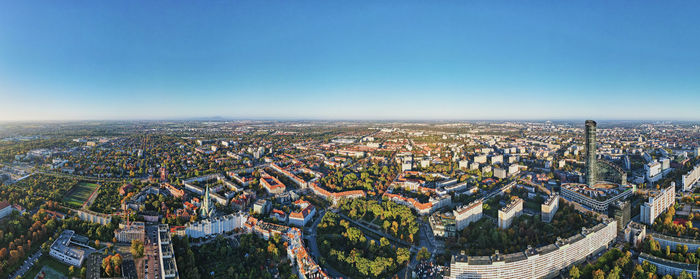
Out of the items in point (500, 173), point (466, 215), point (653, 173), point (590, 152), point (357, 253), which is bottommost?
point (357, 253)

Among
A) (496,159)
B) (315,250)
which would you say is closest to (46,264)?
(315,250)

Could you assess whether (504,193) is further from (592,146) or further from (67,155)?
(67,155)

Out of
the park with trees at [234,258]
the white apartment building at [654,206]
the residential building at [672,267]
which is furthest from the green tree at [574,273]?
the park with trees at [234,258]

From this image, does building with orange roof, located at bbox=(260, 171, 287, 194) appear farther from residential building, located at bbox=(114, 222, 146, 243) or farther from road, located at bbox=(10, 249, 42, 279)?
road, located at bbox=(10, 249, 42, 279)

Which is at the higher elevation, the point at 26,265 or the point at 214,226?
the point at 214,226

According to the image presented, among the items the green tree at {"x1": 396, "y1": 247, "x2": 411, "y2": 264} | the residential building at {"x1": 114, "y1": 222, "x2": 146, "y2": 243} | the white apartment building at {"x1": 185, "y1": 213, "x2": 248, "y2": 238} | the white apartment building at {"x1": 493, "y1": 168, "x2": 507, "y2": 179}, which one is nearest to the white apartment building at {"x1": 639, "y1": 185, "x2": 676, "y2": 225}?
the white apartment building at {"x1": 493, "y1": 168, "x2": 507, "y2": 179}

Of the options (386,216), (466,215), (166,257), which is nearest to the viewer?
(166,257)

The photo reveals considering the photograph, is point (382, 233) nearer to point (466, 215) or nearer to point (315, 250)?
point (315, 250)
